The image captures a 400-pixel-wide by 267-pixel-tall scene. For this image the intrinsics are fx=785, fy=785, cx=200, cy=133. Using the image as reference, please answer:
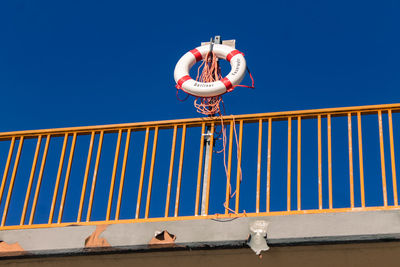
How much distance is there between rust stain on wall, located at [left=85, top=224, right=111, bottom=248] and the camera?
8.30 metres

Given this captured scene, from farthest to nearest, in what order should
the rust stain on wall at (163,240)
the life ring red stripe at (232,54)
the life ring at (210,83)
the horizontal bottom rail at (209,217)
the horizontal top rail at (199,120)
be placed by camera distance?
the life ring red stripe at (232,54) → the life ring at (210,83) → the horizontal top rail at (199,120) → the rust stain on wall at (163,240) → the horizontal bottom rail at (209,217)

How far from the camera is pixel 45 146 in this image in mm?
9320

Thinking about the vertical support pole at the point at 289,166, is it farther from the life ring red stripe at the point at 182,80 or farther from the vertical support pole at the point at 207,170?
the life ring red stripe at the point at 182,80

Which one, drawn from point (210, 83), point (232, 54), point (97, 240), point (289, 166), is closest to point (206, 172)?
point (289, 166)

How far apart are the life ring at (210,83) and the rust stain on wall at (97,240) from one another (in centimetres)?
294

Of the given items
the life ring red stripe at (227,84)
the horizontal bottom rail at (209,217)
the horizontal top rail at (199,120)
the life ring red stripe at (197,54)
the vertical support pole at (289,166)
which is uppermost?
the life ring red stripe at (197,54)

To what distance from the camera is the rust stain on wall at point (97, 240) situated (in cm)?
830

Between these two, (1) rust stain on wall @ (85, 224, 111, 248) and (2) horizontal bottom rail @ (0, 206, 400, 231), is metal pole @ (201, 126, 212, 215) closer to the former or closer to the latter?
(2) horizontal bottom rail @ (0, 206, 400, 231)

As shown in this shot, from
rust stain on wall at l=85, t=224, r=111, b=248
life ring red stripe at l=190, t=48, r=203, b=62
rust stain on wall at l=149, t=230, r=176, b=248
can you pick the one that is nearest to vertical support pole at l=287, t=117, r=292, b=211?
rust stain on wall at l=149, t=230, r=176, b=248

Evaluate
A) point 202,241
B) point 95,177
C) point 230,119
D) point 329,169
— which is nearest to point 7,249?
point 95,177

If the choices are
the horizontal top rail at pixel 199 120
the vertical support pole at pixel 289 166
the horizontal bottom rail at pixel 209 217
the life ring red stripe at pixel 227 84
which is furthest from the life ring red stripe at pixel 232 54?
the horizontal bottom rail at pixel 209 217

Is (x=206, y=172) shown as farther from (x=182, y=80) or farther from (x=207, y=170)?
(x=182, y=80)

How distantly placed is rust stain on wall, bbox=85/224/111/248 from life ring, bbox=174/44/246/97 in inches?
116

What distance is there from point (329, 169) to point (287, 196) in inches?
20.9
